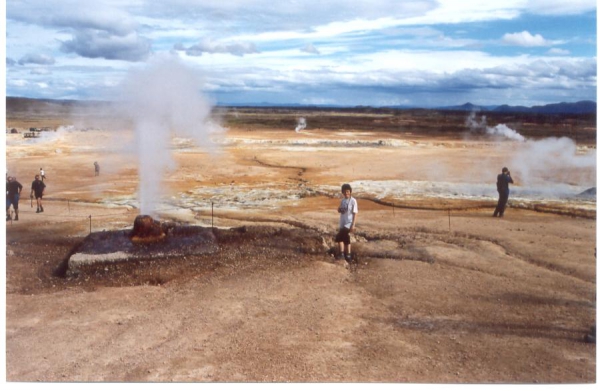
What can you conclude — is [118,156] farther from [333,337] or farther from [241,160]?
[333,337]

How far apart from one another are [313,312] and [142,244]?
3.36 meters

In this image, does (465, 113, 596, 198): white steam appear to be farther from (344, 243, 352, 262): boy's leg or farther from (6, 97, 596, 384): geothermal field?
Answer: (344, 243, 352, 262): boy's leg

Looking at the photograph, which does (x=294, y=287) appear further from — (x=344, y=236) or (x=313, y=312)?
(x=344, y=236)

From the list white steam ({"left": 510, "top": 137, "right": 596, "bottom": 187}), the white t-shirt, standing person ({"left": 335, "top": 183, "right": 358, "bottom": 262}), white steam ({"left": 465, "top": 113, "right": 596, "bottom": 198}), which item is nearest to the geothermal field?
standing person ({"left": 335, "top": 183, "right": 358, "bottom": 262})

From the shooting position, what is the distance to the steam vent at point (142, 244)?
748cm

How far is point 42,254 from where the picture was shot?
27.1 feet

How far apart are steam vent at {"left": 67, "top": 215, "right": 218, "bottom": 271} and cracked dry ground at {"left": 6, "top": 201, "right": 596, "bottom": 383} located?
21 centimetres

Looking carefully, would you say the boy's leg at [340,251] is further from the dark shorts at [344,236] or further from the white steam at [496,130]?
the white steam at [496,130]

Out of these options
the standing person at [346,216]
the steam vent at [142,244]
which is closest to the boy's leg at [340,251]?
the standing person at [346,216]

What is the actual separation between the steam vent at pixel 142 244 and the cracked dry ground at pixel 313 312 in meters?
0.21

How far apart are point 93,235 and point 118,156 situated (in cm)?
1329

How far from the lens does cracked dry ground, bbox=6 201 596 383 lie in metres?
4.90

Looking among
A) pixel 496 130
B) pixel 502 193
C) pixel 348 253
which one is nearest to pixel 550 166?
pixel 502 193

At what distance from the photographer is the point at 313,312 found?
598 cm
